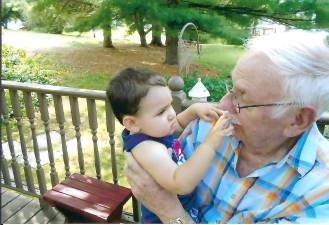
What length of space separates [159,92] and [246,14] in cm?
880

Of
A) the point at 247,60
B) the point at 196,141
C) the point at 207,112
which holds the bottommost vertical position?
the point at 196,141

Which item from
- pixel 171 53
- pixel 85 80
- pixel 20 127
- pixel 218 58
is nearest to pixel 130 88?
pixel 20 127

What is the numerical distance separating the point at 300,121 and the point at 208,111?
376mm

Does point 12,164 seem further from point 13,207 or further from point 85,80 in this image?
point 85,80

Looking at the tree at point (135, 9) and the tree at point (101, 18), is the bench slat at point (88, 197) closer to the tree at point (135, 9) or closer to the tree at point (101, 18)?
Result: the tree at point (135, 9)

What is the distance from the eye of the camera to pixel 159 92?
1375mm

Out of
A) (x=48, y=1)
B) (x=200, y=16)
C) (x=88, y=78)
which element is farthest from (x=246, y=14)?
(x=48, y=1)

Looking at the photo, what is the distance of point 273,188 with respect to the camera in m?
1.31

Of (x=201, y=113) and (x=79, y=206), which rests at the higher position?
(x=201, y=113)

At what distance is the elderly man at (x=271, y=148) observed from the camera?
1.20m

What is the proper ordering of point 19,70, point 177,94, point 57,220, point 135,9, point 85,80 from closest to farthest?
point 177,94
point 57,220
point 19,70
point 135,9
point 85,80

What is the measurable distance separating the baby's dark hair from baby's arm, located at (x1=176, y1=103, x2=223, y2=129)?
0.23 m

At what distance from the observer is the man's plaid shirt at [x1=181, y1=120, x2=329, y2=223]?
4.04ft

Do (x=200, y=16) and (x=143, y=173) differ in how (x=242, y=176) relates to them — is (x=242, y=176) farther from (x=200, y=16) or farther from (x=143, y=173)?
(x=200, y=16)
